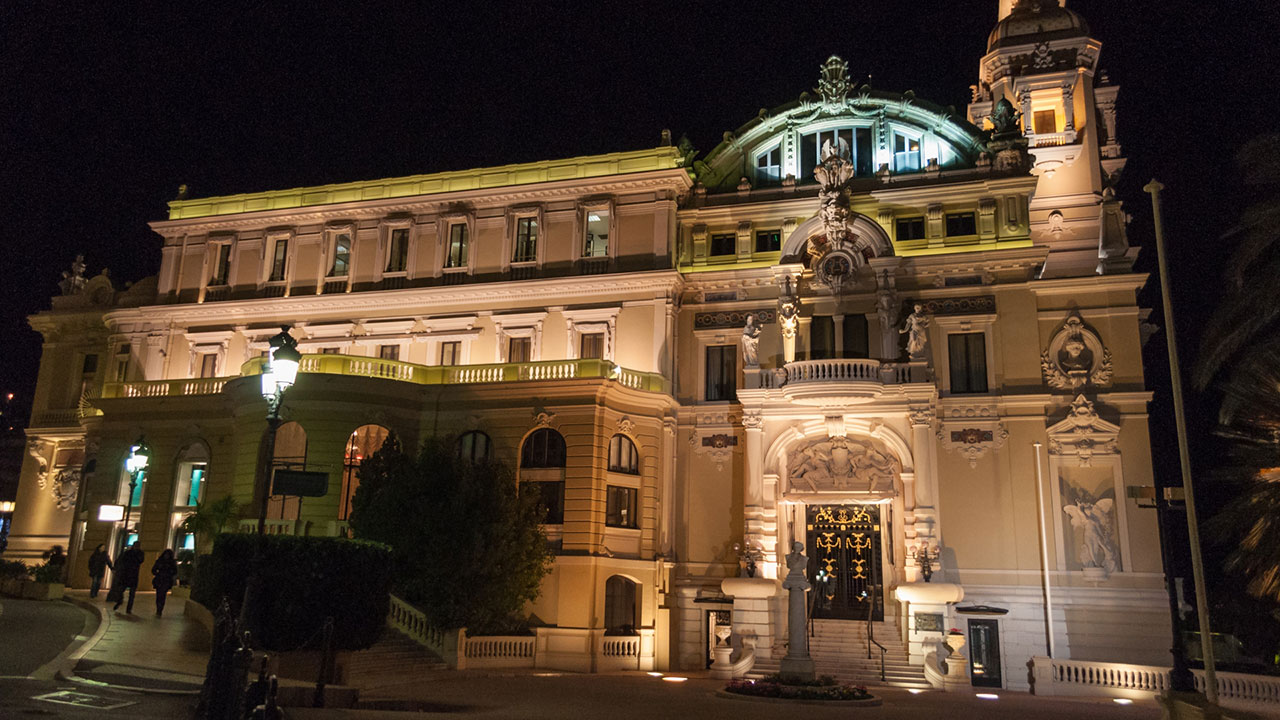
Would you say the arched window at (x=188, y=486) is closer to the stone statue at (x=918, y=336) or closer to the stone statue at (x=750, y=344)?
the stone statue at (x=750, y=344)

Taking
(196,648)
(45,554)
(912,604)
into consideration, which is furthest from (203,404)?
(912,604)

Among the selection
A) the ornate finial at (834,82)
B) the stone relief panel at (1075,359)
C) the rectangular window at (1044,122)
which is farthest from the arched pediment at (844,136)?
the stone relief panel at (1075,359)

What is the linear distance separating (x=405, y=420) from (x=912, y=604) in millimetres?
17981

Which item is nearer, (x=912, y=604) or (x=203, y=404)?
(x=912, y=604)

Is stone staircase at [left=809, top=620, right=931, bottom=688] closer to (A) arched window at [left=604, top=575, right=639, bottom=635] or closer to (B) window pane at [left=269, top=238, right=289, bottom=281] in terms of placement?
(A) arched window at [left=604, top=575, right=639, bottom=635]

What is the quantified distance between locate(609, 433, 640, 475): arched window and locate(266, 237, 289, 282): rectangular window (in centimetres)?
1702

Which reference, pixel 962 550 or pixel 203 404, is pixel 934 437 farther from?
pixel 203 404

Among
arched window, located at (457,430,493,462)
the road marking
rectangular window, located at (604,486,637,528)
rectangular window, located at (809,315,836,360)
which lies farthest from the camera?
rectangular window, located at (809,315,836,360)

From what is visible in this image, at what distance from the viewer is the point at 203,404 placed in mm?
36531

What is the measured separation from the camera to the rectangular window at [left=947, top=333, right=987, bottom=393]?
32.8m

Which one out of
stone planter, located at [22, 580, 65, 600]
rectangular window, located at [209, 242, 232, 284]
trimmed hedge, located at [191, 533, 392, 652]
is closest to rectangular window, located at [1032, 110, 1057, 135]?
trimmed hedge, located at [191, 533, 392, 652]

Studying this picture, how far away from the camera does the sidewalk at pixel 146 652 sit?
1662 centimetres

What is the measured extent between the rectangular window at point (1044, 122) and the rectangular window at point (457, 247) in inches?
893

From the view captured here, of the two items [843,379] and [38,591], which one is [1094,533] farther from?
[38,591]
